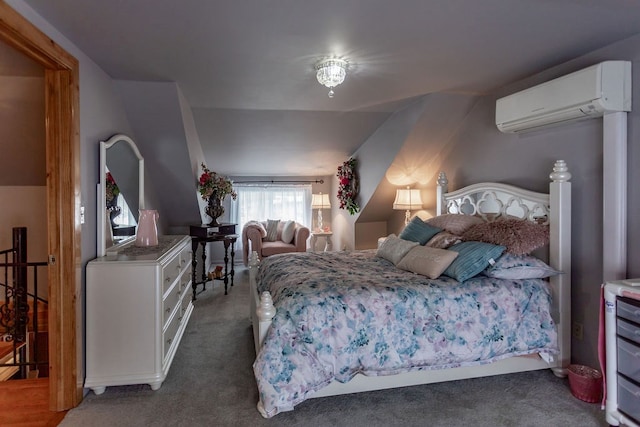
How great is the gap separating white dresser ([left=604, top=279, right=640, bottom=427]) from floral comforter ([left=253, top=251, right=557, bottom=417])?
0.47m

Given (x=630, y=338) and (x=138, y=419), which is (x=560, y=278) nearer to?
(x=630, y=338)

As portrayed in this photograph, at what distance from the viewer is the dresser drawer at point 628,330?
6.05 feet

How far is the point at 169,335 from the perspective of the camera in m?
2.66

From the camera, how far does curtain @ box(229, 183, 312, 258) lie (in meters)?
6.61

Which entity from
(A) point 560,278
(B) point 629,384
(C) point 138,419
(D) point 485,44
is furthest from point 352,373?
(D) point 485,44

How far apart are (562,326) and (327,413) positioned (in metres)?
1.72

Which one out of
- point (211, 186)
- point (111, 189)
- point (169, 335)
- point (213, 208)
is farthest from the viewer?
point (213, 208)

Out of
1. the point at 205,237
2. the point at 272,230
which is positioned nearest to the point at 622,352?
the point at 205,237

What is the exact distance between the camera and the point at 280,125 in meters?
4.25

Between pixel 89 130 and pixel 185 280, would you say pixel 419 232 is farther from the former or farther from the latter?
pixel 89 130

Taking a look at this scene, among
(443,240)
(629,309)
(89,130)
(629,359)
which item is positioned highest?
(89,130)

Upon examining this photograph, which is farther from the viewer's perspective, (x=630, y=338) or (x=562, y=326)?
(x=562, y=326)

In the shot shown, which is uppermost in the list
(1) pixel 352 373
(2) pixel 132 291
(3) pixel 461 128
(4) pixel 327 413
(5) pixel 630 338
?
(3) pixel 461 128

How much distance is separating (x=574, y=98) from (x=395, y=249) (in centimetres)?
160
